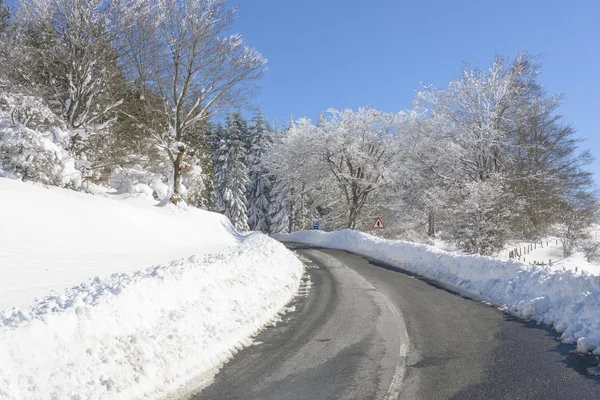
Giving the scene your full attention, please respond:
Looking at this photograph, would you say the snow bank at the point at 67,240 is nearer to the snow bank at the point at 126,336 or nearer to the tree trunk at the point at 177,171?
the snow bank at the point at 126,336

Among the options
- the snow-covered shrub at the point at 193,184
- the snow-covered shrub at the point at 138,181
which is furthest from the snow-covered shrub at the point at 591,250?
the snow-covered shrub at the point at 138,181

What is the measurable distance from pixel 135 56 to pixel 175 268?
48.5 feet

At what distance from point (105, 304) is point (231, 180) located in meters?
37.4

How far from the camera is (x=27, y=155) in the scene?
11.0 meters

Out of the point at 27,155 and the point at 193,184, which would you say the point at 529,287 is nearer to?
the point at 27,155

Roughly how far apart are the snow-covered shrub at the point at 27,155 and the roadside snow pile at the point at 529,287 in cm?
1247

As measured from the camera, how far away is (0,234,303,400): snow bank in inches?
144

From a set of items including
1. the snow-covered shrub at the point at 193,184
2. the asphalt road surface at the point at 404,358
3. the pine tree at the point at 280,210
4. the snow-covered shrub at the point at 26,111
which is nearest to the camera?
the asphalt road surface at the point at 404,358

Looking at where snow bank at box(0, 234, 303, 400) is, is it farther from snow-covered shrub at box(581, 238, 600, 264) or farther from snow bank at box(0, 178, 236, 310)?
snow-covered shrub at box(581, 238, 600, 264)

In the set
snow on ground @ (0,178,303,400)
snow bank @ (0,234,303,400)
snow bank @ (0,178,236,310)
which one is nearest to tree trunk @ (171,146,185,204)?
snow bank @ (0,178,236,310)

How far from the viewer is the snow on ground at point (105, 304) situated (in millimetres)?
3828

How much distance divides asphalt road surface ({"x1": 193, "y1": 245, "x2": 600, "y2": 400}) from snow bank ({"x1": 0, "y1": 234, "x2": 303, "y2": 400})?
0.52 m

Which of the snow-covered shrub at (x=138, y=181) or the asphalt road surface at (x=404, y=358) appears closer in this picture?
the asphalt road surface at (x=404, y=358)

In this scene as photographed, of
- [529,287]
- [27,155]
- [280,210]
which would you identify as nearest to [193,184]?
[27,155]
